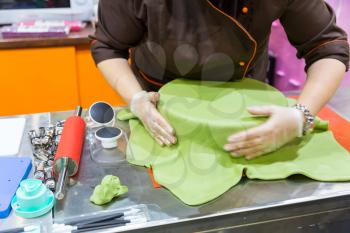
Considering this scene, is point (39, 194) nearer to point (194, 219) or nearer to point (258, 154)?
point (194, 219)

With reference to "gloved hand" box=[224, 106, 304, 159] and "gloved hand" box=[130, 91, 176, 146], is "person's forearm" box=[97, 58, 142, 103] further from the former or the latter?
"gloved hand" box=[224, 106, 304, 159]

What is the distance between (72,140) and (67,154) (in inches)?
2.1

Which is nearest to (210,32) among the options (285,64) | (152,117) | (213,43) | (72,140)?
(213,43)

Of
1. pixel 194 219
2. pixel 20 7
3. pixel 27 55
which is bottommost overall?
pixel 27 55

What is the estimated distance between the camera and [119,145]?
34.8 inches

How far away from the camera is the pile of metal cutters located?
77 centimetres

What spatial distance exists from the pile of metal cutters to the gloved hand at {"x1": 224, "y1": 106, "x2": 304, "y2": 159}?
35 cm

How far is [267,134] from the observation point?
772 millimetres

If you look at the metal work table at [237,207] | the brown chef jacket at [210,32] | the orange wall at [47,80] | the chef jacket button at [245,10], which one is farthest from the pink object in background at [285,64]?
the metal work table at [237,207]

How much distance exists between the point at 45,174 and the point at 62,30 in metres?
1.17

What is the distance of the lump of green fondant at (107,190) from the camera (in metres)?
0.71

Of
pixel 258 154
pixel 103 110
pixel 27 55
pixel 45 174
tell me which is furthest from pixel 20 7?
pixel 258 154

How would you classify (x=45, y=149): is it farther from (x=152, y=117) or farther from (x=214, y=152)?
(x=214, y=152)

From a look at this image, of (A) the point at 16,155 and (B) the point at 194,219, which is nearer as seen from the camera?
(B) the point at 194,219
